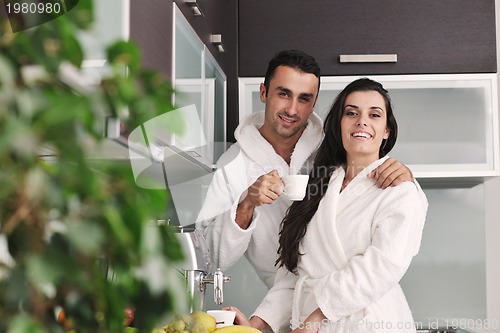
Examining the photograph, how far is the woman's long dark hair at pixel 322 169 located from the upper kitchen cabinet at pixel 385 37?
28.9 inches

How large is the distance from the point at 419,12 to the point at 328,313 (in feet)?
5.07

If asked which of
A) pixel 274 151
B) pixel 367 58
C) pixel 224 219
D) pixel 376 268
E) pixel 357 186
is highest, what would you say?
pixel 367 58

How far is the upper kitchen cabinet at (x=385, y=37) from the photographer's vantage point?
2840 mm

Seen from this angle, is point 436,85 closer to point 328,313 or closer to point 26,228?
point 328,313

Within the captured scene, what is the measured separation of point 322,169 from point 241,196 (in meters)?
0.28

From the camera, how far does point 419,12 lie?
2850 millimetres

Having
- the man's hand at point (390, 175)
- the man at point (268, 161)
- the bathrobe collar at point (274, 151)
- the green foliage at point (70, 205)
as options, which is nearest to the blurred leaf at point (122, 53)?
the green foliage at point (70, 205)

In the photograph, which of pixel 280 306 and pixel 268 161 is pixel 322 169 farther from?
pixel 280 306

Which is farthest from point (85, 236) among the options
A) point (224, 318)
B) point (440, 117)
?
point (440, 117)

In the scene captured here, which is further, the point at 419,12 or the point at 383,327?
the point at 419,12

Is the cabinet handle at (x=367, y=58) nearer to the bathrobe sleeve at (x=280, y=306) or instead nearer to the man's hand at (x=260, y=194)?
the man's hand at (x=260, y=194)

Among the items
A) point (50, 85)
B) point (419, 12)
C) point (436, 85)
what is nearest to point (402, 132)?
point (436, 85)

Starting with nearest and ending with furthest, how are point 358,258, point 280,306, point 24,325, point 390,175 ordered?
1. point 24,325
2. point 358,258
3. point 390,175
4. point 280,306

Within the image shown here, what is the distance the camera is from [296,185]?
6.21 ft
